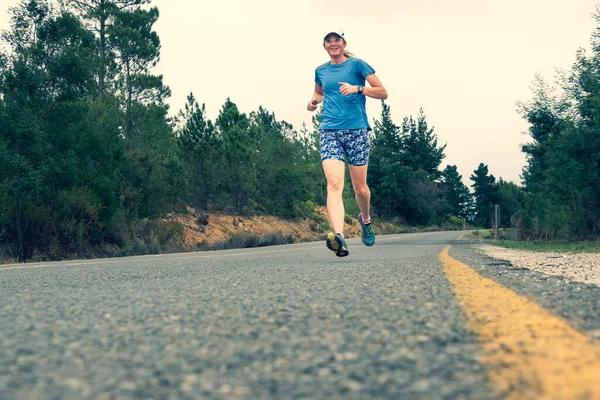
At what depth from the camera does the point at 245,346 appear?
1923mm

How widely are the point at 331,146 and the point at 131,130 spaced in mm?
27303

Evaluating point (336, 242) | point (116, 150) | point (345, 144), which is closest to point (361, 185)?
point (345, 144)

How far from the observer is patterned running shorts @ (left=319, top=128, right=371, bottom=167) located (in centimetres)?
686

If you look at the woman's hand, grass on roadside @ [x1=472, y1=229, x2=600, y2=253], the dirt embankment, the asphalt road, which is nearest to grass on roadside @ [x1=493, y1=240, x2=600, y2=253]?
grass on roadside @ [x1=472, y1=229, x2=600, y2=253]

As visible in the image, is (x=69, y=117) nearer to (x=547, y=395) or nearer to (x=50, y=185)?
(x=50, y=185)

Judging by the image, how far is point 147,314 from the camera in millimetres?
2656

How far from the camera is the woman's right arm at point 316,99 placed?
7.07 m

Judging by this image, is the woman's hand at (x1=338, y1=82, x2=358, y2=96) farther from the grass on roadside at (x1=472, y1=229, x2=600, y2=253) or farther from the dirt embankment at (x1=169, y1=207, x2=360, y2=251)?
the dirt embankment at (x1=169, y1=207, x2=360, y2=251)

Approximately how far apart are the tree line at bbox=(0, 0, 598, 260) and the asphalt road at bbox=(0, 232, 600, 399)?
1305cm

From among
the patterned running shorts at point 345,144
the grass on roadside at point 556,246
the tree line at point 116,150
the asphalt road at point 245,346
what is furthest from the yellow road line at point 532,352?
the tree line at point 116,150

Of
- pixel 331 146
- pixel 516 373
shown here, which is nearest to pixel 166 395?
pixel 516 373

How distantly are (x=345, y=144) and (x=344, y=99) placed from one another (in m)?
0.52

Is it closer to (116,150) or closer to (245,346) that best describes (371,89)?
(245,346)

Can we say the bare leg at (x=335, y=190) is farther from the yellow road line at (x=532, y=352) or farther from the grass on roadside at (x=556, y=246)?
the grass on roadside at (x=556, y=246)
